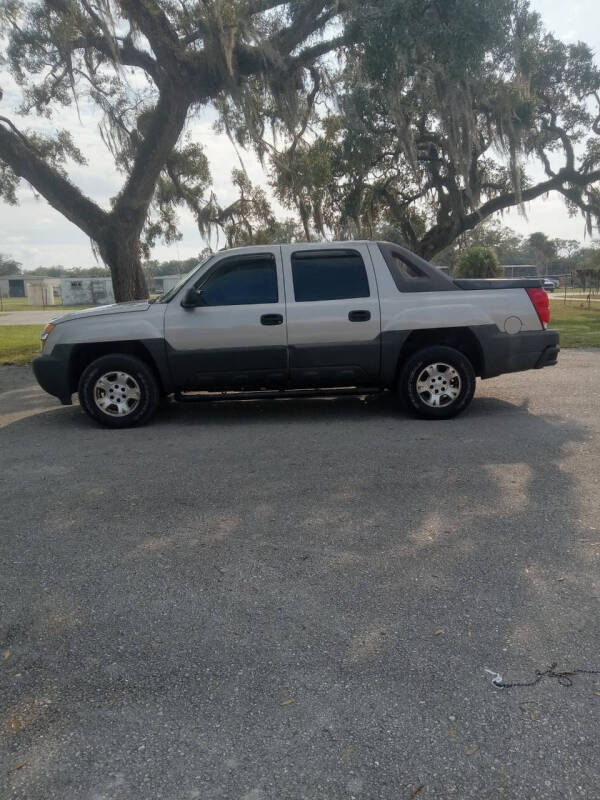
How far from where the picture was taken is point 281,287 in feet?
22.4

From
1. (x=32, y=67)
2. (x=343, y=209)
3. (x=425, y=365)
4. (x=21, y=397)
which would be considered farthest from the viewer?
(x=343, y=209)

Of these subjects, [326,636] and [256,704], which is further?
[326,636]

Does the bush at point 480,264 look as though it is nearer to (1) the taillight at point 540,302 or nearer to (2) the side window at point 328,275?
(1) the taillight at point 540,302

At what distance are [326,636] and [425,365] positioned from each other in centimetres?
437

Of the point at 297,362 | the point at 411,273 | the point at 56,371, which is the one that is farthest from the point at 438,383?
the point at 56,371

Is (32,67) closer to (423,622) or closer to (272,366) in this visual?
(272,366)

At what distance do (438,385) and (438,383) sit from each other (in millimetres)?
22

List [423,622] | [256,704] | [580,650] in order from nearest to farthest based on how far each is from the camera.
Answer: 1. [256,704]
2. [580,650]
3. [423,622]

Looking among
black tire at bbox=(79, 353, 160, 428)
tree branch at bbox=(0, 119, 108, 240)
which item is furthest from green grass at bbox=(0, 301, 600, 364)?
black tire at bbox=(79, 353, 160, 428)

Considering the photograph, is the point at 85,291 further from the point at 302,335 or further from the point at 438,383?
the point at 438,383

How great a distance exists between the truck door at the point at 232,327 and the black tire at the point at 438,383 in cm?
133

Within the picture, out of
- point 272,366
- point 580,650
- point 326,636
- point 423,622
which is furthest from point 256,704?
point 272,366

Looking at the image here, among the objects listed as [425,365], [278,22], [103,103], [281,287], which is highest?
[278,22]

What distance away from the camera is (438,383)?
6.82 metres
